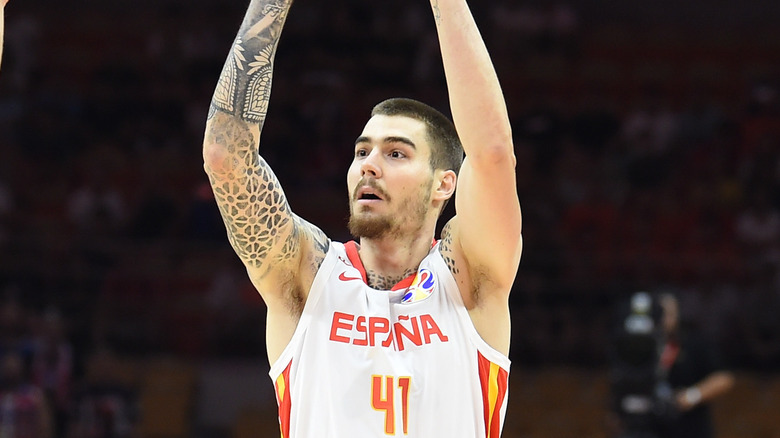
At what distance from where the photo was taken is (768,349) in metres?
10.2

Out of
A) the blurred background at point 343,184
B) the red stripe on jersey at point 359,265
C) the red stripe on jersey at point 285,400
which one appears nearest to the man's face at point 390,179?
the red stripe on jersey at point 359,265

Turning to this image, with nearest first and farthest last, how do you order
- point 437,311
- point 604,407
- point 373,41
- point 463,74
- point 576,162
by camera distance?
1. point 463,74
2. point 437,311
3. point 604,407
4. point 576,162
5. point 373,41

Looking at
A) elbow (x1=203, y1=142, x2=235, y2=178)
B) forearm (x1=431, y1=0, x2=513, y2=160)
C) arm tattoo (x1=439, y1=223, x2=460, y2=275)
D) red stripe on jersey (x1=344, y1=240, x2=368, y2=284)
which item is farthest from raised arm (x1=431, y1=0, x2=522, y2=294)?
elbow (x1=203, y1=142, x2=235, y2=178)

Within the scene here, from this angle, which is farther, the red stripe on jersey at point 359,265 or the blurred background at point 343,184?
the blurred background at point 343,184

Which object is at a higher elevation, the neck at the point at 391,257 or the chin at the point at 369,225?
the chin at the point at 369,225

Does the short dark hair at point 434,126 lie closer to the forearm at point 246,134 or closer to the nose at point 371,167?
the nose at point 371,167

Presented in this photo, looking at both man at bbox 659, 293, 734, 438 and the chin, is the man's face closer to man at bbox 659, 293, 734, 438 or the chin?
the chin

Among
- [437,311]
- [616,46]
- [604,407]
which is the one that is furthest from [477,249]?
[616,46]

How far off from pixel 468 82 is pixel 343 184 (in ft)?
27.4

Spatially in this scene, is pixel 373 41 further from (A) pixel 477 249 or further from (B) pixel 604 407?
(A) pixel 477 249

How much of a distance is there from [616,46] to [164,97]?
5725 mm

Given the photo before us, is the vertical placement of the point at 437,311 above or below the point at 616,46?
below

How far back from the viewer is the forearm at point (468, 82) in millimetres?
3307

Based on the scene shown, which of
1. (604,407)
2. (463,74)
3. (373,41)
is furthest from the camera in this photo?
(373,41)
